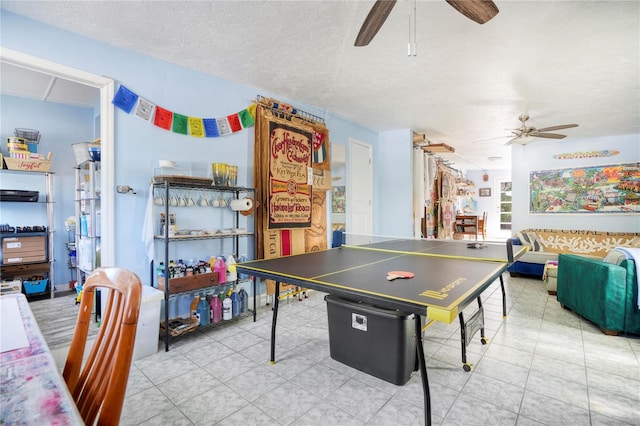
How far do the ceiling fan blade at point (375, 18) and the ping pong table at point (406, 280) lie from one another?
1483mm

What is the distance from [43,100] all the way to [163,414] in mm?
4605

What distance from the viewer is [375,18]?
176 cm

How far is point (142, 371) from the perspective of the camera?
2301 mm

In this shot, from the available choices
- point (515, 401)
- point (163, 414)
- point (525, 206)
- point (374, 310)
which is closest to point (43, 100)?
point (163, 414)

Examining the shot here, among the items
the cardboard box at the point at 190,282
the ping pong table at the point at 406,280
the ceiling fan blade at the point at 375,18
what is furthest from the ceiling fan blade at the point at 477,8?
the cardboard box at the point at 190,282

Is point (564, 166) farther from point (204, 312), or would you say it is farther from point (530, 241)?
point (204, 312)

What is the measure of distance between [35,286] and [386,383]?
4.54 m

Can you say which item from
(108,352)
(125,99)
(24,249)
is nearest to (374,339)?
(108,352)

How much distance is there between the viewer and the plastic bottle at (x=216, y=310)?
123 inches

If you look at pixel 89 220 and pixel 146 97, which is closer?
pixel 146 97

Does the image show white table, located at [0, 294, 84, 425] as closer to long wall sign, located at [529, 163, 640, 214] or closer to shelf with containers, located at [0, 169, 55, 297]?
shelf with containers, located at [0, 169, 55, 297]

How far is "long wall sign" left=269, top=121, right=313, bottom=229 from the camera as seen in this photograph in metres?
3.86

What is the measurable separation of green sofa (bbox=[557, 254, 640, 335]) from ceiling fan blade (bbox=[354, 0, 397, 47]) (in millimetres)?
3115

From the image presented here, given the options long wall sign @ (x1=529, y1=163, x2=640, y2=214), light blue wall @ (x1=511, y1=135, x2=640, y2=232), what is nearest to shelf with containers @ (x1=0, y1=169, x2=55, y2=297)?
light blue wall @ (x1=511, y1=135, x2=640, y2=232)
